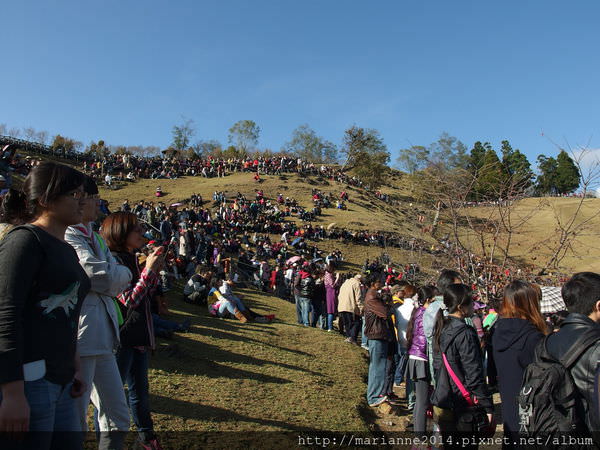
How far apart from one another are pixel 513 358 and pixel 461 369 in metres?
0.43

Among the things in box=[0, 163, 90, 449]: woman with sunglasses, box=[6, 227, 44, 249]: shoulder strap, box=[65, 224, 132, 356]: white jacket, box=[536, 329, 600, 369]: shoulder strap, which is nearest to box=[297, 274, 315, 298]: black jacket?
box=[65, 224, 132, 356]: white jacket

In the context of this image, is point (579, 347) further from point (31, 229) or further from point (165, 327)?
point (165, 327)

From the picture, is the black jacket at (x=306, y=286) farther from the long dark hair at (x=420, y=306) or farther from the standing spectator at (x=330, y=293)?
the long dark hair at (x=420, y=306)

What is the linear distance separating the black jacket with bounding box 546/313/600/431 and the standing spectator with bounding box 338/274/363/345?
636cm

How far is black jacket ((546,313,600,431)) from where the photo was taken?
7.59ft

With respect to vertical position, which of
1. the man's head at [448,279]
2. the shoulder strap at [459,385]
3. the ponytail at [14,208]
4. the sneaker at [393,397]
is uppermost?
the ponytail at [14,208]

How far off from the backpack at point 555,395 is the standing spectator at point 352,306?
6316mm

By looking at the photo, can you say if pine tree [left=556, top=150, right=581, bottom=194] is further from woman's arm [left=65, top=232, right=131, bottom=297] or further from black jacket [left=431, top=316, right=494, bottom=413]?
woman's arm [left=65, top=232, right=131, bottom=297]

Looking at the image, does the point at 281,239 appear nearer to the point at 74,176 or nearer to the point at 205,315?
the point at 205,315

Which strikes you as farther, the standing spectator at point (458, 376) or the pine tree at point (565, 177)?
the pine tree at point (565, 177)

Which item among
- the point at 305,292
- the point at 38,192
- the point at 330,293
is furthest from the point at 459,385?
the point at 305,292

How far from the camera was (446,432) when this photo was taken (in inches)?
140

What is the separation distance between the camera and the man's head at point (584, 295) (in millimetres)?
2672

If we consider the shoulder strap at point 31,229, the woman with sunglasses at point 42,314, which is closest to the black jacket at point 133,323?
the woman with sunglasses at point 42,314
